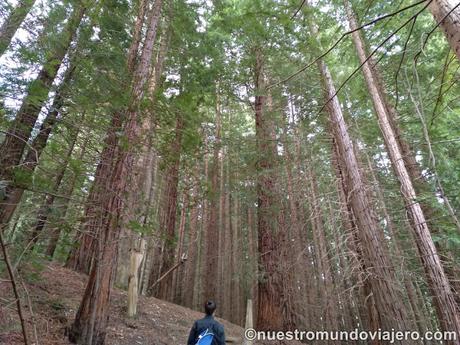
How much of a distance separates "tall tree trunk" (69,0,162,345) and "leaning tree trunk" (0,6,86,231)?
1.09 metres

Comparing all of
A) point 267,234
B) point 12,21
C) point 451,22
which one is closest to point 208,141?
point 267,234

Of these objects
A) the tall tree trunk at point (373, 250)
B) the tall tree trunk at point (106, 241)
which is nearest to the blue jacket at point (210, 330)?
the tall tree trunk at point (106, 241)

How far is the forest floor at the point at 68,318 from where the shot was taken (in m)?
4.01

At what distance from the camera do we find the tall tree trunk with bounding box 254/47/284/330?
7199 millimetres

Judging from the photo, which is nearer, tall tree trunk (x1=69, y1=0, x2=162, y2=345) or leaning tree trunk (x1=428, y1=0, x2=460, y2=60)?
leaning tree trunk (x1=428, y1=0, x2=460, y2=60)

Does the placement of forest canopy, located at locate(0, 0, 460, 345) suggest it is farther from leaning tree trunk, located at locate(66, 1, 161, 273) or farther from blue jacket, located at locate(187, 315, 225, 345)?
blue jacket, located at locate(187, 315, 225, 345)

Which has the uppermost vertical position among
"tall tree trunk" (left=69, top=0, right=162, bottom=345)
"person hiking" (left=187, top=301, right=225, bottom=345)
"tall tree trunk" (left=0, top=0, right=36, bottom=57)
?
"tall tree trunk" (left=0, top=0, right=36, bottom=57)

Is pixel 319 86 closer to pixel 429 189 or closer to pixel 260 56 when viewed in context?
pixel 260 56

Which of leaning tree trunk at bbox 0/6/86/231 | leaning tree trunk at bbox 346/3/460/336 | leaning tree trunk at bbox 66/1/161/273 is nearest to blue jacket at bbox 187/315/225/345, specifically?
leaning tree trunk at bbox 66/1/161/273

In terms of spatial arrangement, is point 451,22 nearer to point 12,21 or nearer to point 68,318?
point 68,318

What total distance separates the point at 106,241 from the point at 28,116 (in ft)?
7.86

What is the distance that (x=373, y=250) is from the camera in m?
4.93

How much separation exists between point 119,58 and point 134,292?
5392 mm

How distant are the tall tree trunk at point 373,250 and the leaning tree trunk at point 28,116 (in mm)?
4302
